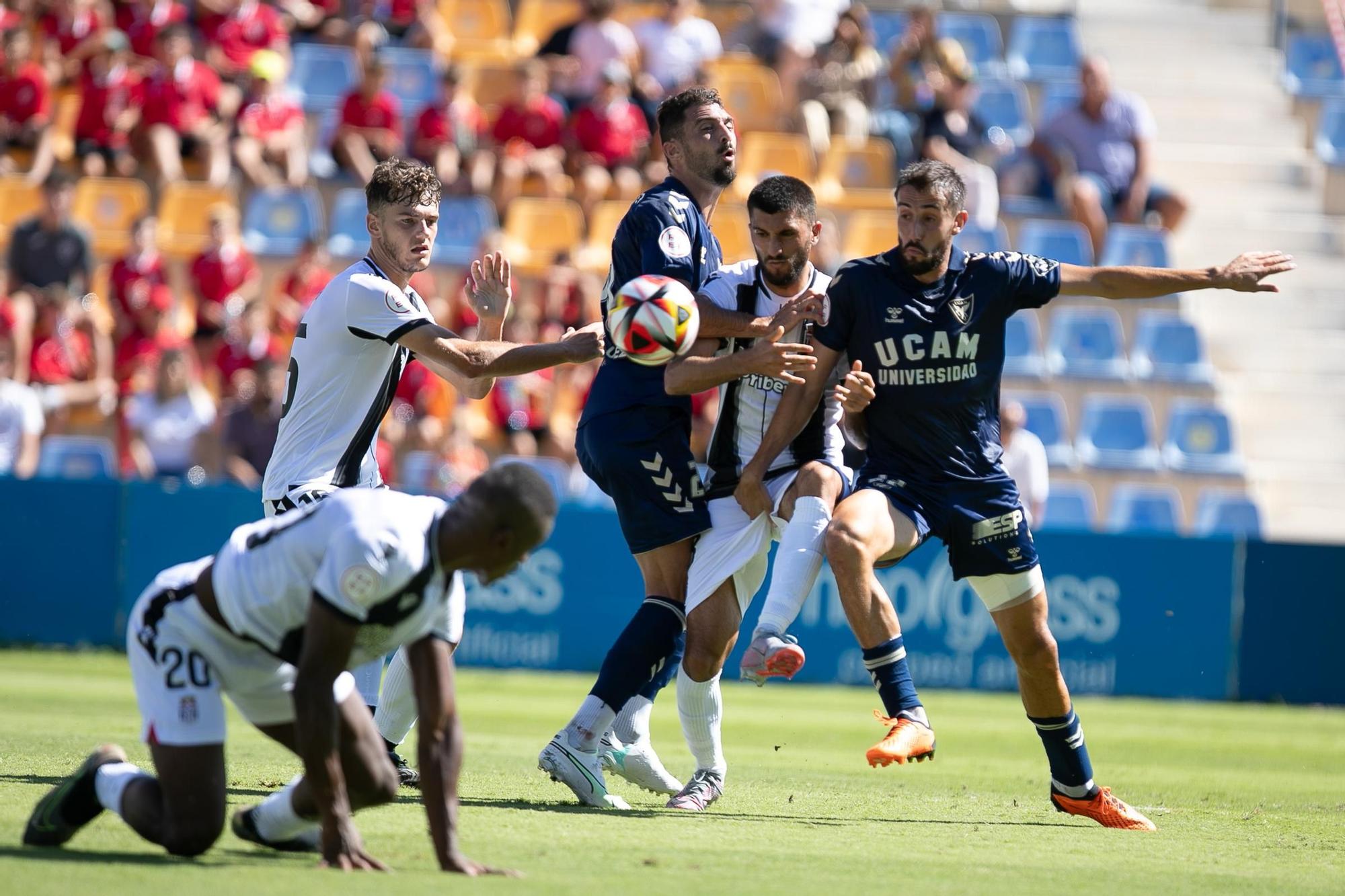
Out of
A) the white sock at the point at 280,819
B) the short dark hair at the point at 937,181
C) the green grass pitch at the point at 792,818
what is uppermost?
the short dark hair at the point at 937,181

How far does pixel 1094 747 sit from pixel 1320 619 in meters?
4.74

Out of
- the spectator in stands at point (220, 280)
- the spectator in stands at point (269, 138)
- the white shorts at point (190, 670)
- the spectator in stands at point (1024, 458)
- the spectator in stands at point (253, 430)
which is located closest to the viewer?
the white shorts at point (190, 670)

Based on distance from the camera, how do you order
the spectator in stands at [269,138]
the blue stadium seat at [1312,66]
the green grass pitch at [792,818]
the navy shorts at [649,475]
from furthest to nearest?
the blue stadium seat at [1312,66] → the spectator in stands at [269,138] → the navy shorts at [649,475] → the green grass pitch at [792,818]

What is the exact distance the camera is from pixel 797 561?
7098mm

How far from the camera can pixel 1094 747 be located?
11008 mm

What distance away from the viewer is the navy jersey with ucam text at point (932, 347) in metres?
7.36

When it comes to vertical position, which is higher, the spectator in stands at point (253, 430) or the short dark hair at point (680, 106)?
the short dark hair at point (680, 106)

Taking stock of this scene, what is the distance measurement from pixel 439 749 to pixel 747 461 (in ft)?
9.36

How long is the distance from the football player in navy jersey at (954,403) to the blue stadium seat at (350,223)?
11270 millimetres

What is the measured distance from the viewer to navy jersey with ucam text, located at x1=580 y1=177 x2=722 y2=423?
7.23 m

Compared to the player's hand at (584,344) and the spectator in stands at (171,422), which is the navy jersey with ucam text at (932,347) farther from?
the spectator in stands at (171,422)

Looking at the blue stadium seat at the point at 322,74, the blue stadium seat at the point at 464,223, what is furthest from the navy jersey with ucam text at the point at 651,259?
the blue stadium seat at the point at 322,74

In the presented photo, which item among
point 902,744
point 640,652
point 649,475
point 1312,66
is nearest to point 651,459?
point 649,475

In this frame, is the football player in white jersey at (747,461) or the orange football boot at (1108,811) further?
the orange football boot at (1108,811)
